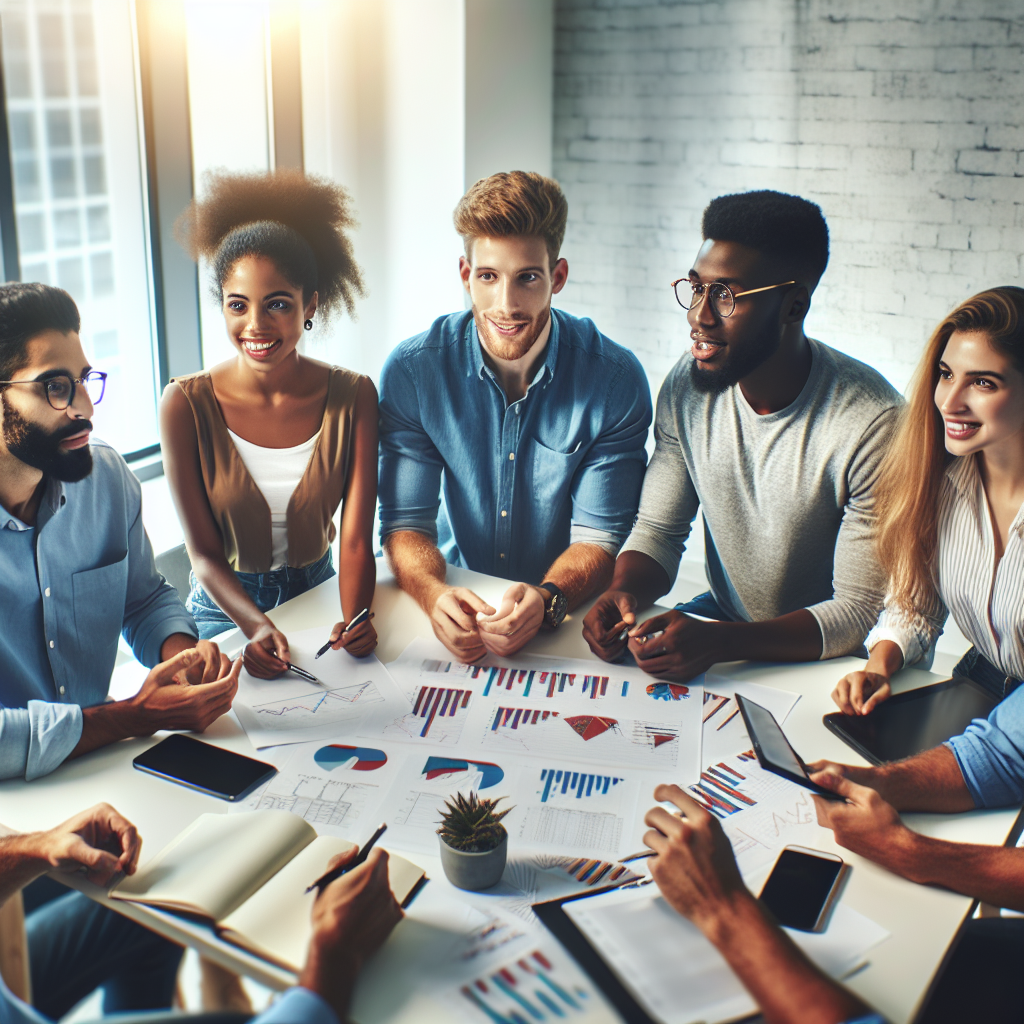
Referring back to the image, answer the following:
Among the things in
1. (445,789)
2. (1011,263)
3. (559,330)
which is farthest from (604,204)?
(445,789)

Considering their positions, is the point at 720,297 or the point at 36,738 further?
the point at 720,297

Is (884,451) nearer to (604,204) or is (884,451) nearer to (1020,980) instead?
(1020,980)

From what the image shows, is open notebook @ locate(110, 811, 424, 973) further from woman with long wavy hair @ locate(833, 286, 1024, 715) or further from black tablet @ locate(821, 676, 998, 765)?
woman with long wavy hair @ locate(833, 286, 1024, 715)

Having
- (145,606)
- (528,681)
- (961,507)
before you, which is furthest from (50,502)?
(961,507)

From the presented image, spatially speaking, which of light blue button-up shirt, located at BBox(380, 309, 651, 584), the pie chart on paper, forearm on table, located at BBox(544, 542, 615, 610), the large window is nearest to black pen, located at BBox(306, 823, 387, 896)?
the pie chart on paper

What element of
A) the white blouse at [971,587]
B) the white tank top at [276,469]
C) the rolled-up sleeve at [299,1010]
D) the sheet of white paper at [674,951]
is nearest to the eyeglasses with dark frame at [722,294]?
the white blouse at [971,587]

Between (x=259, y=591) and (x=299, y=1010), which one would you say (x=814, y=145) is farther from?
(x=299, y=1010)

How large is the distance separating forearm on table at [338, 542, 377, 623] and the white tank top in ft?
0.70

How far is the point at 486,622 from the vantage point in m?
1.79

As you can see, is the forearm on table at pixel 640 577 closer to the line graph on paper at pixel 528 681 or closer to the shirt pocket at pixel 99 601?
the line graph on paper at pixel 528 681

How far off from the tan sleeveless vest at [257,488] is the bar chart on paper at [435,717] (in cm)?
69

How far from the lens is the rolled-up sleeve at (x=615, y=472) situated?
7.38 ft

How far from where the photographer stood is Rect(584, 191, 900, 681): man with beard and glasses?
200 cm

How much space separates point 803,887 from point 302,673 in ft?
2.97
